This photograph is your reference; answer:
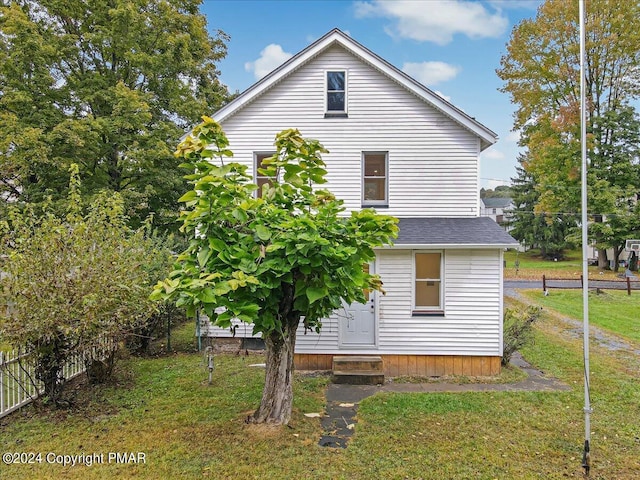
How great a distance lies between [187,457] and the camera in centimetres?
515

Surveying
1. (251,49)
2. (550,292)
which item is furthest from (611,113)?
(251,49)

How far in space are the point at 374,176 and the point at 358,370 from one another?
4.98 metres

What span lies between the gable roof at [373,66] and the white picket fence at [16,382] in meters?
7.19

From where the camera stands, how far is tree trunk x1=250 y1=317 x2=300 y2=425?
6047mm

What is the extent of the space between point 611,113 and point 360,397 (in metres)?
29.4

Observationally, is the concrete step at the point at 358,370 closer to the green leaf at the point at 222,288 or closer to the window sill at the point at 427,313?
the window sill at the point at 427,313

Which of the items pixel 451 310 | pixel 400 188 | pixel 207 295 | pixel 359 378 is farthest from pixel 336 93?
pixel 207 295

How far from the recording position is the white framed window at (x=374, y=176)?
33.1 feet

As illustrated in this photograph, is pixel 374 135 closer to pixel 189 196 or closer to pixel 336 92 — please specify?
pixel 336 92

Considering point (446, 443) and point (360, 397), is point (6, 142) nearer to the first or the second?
point (360, 397)

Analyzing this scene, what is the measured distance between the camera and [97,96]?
14.9 m

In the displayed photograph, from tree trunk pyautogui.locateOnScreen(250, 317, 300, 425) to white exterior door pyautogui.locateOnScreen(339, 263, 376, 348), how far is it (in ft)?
10.4

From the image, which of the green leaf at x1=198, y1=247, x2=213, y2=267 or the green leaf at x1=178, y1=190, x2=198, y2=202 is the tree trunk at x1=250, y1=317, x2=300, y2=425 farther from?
the green leaf at x1=178, y1=190, x2=198, y2=202

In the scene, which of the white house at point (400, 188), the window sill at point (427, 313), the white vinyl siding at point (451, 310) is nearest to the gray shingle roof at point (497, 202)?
the white house at point (400, 188)
